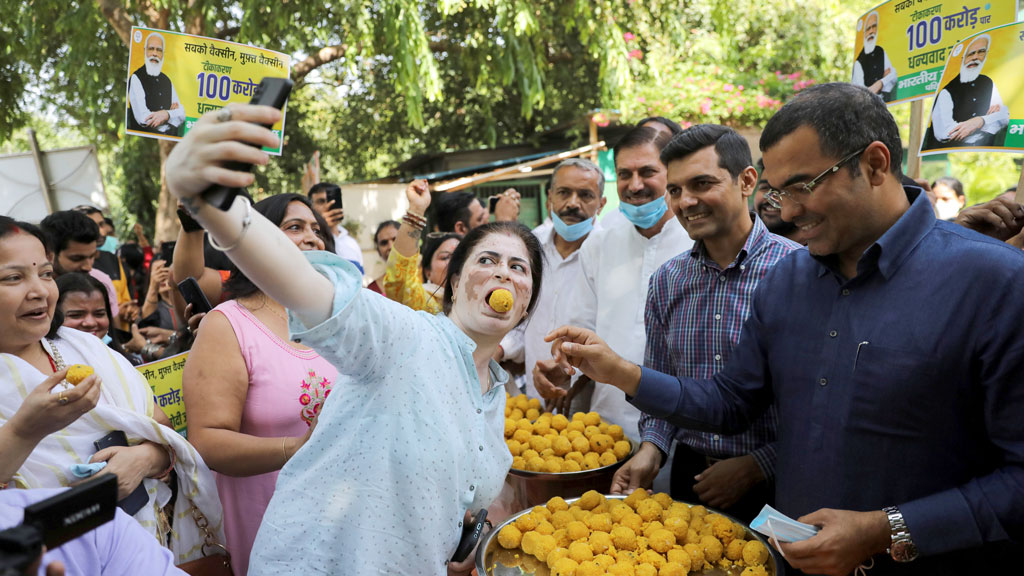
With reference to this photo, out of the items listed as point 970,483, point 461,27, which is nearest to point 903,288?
point 970,483

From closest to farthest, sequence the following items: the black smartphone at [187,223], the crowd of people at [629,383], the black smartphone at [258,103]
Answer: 1. the black smartphone at [258,103]
2. the crowd of people at [629,383]
3. the black smartphone at [187,223]

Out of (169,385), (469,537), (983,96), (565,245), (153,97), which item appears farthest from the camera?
(565,245)

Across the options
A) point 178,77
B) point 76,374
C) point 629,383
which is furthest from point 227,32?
point 629,383

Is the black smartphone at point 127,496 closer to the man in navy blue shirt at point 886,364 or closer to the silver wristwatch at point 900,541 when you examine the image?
the man in navy blue shirt at point 886,364

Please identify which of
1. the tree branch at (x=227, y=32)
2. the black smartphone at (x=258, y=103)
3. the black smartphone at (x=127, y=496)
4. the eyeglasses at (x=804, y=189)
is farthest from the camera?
the tree branch at (x=227, y=32)

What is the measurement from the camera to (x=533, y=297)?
2463 mm

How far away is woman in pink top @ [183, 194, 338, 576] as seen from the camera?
2.28 meters

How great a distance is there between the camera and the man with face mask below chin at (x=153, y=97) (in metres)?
4.36

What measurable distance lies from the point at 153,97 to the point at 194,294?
201 centimetres

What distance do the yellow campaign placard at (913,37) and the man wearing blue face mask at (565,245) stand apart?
1.84 meters

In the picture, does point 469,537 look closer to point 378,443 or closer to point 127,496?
point 378,443

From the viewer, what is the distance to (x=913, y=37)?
13.0 feet

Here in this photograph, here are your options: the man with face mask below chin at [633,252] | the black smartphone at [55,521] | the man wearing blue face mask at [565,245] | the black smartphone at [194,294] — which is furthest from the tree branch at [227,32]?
the black smartphone at [55,521]

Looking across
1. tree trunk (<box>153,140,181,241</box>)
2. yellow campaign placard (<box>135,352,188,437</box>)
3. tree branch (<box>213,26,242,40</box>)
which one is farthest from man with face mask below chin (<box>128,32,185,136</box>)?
tree branch (<box>213,26,242,40</box>)
